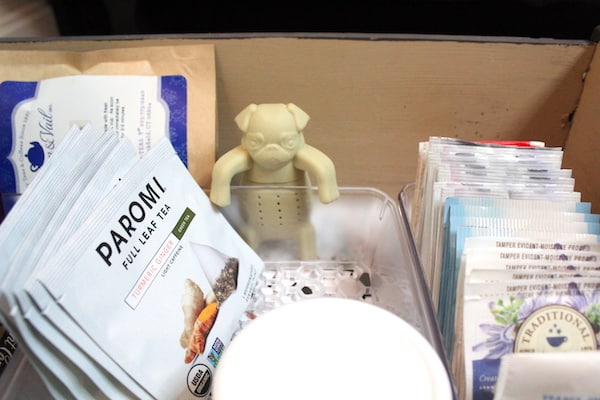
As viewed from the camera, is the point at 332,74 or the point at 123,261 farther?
the point at 332,74

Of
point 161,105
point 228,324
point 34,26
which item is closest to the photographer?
point 228,324

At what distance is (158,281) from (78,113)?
32cm

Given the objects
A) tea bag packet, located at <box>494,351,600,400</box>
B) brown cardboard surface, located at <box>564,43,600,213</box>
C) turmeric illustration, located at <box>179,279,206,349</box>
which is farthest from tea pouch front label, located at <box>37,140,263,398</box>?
brown cardboard surface, located at <box>564,43,600,213</box>

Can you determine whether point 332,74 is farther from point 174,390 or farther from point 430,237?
point 174,390

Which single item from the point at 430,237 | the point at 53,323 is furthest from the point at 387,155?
the point at 53,323

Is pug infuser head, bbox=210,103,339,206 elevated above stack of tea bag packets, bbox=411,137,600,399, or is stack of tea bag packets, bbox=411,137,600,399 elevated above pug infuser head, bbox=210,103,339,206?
pug infuser head, bbox=210,103,339,206

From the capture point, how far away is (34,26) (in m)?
0.74

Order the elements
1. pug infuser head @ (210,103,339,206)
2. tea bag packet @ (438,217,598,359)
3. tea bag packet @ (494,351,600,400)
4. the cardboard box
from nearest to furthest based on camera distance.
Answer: tea bag packet @ (494,351,600,400) → tea bag packet @ (438,217,598,359) → pug infuser head @ (210,103,339,206) → the cardboard box

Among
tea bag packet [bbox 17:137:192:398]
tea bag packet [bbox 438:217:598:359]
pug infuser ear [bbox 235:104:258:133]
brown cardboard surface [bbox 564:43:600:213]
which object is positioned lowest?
tea bag packet [bbox 17:137:192:398]

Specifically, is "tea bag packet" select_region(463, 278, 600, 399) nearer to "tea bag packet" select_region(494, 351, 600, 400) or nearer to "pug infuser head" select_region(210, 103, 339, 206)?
"tea bag packet" select_region(494, 351, 600, 400)

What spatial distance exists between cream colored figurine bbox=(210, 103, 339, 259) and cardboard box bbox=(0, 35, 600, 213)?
0.15 m

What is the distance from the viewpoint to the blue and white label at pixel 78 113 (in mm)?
615

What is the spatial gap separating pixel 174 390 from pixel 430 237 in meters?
0.29

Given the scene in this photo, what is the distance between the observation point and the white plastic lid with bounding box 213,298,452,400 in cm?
33
